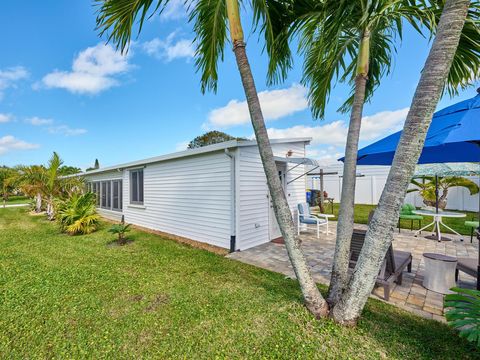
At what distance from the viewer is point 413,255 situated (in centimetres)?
538

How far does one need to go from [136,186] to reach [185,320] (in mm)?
8819

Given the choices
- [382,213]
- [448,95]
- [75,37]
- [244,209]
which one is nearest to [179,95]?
[75,37]

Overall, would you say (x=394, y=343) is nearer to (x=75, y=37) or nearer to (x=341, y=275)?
(x=341, y=275)

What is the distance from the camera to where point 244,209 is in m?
6.21

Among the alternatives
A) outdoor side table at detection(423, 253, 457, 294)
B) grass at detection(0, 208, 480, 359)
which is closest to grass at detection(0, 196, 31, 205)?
grass at detection(0, 208, 480, 359)

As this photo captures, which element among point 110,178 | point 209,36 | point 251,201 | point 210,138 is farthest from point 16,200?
point 209,36

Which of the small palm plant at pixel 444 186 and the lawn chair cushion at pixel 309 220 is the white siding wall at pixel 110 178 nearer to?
the lawn chair cushion at pixel 309 220

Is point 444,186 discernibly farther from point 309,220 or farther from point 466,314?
point 466,314

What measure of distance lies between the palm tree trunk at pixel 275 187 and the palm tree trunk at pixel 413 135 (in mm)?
643

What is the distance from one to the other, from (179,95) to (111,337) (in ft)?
33.4

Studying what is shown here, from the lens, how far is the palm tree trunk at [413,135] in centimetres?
191

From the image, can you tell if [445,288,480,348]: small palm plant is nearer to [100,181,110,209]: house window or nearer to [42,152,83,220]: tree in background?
[42,152,83,220]: tree in background

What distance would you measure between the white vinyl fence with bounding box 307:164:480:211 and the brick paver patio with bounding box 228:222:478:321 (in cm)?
584

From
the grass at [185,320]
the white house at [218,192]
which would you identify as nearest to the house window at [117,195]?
the white house at [218,192]
